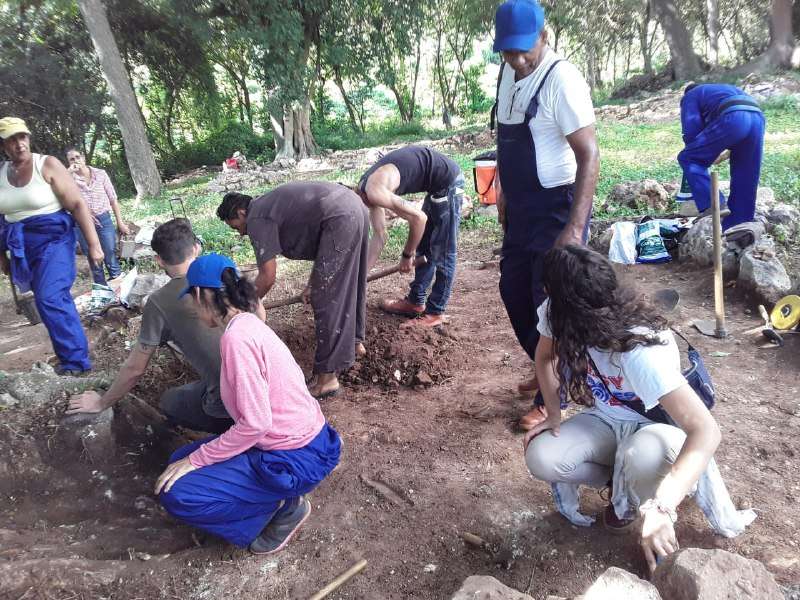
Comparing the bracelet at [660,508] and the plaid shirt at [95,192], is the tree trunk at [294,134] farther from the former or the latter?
the bracelet at [660,508]

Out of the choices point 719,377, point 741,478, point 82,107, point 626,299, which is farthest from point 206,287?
point 82,107

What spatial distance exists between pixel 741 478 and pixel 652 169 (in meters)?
6.43

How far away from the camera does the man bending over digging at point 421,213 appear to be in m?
3.48

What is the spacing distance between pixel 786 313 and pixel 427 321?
91.4 inches

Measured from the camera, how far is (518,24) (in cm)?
227

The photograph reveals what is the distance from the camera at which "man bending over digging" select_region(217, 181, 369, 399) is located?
9.78 ft

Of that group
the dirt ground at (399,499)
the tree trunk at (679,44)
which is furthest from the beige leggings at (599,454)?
the tree trunk at (679,44)

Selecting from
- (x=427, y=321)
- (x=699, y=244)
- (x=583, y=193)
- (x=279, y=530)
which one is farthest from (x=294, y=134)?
(x=279, y=530)

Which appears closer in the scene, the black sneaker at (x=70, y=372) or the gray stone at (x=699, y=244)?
the black sneaker at (x=70, y=372)

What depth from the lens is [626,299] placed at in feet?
→ 5.83

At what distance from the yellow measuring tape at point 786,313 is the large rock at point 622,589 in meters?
2.76

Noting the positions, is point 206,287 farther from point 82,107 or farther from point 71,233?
point 82,107

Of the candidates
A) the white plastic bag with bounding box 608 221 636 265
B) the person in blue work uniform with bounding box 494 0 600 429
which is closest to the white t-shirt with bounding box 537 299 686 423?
the person in blue work uniform with bounding box 494 0 600 429

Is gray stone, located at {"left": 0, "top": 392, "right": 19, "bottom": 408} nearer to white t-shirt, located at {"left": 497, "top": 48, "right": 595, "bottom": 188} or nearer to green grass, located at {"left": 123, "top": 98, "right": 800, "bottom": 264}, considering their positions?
white t-shirt, located at {"left": 497, "top": 48, "right": 595, "bottom": 188}
